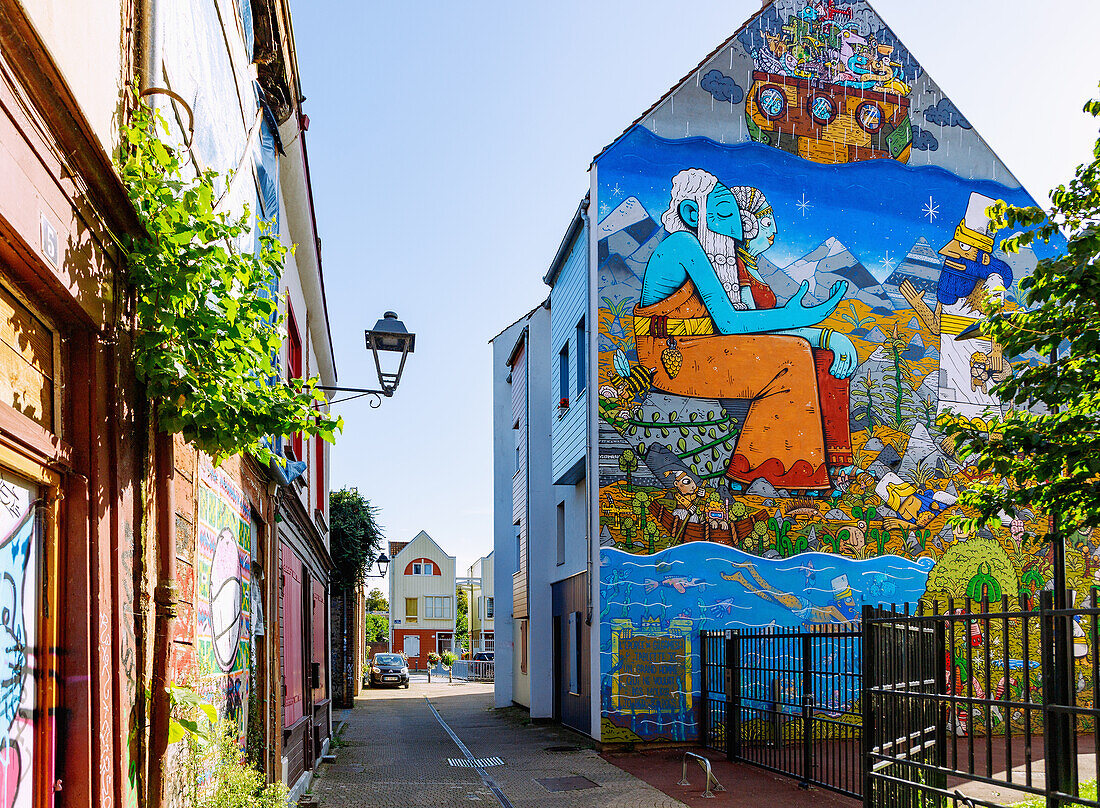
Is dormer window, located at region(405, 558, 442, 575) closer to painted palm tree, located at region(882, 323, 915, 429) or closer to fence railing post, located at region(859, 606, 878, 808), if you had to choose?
painted palm tree, located at region(882, 323, 915, 429)

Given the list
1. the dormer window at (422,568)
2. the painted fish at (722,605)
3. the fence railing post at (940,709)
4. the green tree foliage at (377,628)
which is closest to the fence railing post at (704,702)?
the painted fish at (722,605)

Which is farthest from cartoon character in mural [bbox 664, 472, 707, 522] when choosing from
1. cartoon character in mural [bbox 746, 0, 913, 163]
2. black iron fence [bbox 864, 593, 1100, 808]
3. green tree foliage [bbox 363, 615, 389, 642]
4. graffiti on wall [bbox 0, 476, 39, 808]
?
green tree foliage [bbox 363, 615, 389, 642]

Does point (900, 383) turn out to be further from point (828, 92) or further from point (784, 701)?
point (784, 701)

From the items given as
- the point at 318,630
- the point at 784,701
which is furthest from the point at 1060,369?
the point at 318,630

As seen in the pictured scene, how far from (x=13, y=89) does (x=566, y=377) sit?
17116 mm

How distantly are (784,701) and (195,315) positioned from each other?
42.0ft

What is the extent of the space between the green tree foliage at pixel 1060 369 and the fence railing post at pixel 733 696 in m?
6.14

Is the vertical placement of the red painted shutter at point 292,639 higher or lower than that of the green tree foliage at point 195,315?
lower

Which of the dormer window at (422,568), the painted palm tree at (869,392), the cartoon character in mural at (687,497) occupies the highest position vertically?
the painted palm tree at (869,392)

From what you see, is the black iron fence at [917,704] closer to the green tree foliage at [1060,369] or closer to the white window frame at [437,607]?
the green tree foliage at [1060,369]

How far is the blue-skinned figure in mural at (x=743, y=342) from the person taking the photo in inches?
676

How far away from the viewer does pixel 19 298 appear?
354 centimetres

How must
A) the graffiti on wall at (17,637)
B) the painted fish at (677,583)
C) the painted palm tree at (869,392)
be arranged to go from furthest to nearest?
1. the painted palm tree at (869,392)
2. the painted fish at (677,583)
3. the graffiti on wall at (17,637)

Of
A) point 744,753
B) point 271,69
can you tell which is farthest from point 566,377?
point 271,69
